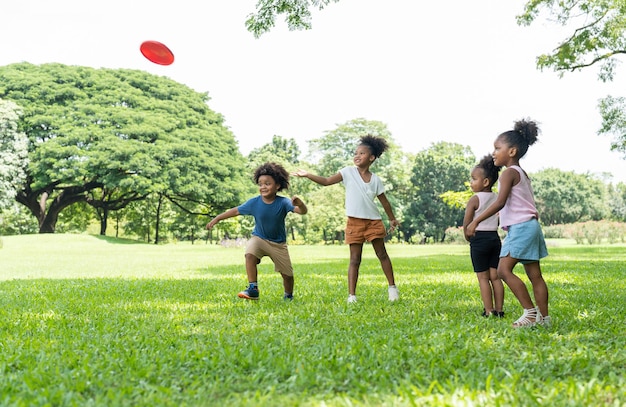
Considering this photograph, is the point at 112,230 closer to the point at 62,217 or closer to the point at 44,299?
the point at 62,217

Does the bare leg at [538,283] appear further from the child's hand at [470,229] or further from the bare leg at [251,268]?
the bare leg at [251,268]

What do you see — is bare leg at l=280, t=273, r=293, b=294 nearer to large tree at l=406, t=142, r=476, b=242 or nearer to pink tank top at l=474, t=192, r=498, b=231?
pink tank top at l=474, t=192, r=498, b=231

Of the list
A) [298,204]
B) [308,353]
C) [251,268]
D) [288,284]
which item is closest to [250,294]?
[251,268]

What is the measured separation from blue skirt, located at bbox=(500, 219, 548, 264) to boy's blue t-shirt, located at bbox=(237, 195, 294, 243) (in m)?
2.39

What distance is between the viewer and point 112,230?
55.5 meters

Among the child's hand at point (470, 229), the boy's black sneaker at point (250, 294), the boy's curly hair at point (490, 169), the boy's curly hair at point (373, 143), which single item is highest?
the boy's curly hair at point (373, 143)

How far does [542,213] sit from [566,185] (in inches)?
156

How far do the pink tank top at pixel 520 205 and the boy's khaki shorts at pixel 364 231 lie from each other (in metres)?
1.63

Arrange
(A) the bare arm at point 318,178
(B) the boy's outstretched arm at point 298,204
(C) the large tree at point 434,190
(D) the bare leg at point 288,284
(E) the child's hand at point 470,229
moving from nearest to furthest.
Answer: (E) the child's hand at point 470,229 → (A) the bare arm at point 318,178 → (B) the boy's outstretched arm at point 298,204 → (D) the bare leg at point 288,284 → (C) the large tree at point 434,190

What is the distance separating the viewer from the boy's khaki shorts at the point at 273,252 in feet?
18.8

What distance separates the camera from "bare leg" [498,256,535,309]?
4055mm

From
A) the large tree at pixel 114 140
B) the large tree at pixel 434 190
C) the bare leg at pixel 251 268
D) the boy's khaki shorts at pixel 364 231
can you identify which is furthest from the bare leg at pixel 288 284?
the large tree at pixel 434 190

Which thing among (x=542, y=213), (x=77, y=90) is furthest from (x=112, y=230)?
(x=542, y=213)

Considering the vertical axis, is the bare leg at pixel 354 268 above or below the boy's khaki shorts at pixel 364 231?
below
